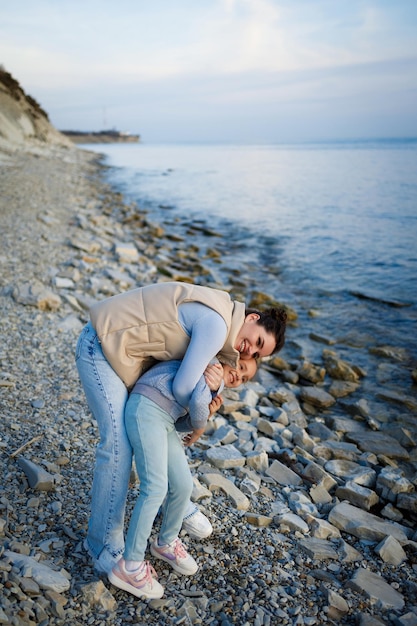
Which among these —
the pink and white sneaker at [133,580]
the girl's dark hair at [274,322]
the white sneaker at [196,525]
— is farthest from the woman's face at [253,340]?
the pink and white sneaker at [133,580]

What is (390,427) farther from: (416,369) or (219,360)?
(219,360)

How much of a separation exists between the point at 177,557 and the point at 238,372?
109 cm

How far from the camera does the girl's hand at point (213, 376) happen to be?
252 cm

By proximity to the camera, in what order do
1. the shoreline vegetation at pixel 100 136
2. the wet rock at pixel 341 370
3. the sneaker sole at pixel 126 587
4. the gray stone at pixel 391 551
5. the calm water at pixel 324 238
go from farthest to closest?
the shoreline vegetation at pixel 100 136
the calm water at pixel 324 238
the wet rock at pixel 341 370
the gray stone at pixel 391 551
the sneaker sole at pixel 126 587

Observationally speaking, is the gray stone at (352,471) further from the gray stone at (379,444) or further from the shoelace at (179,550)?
the shoelace at (179,550)

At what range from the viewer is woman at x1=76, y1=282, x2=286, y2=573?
2.45 meters

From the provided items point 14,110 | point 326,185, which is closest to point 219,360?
point 326,185

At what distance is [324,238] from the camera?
1546cm

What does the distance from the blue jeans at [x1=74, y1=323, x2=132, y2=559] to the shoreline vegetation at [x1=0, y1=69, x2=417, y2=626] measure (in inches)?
9.3

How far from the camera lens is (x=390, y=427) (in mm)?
5312

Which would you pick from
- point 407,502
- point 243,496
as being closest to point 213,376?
point 243,496

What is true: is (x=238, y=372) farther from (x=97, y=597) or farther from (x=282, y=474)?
(x=282, y=474)

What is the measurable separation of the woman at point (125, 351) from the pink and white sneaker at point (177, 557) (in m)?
0.27

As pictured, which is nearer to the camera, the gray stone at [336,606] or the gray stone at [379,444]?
the gray stone at [336,606]
